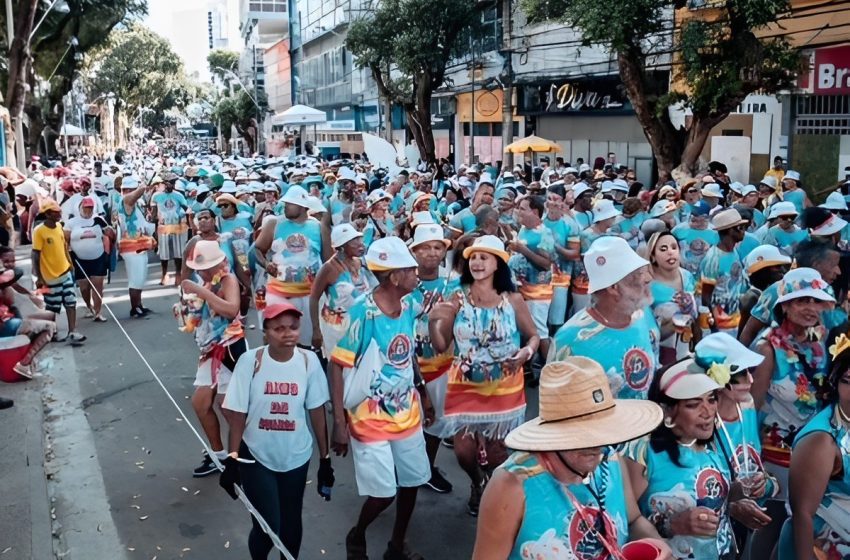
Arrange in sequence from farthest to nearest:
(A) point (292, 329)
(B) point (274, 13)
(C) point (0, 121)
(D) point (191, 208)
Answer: (B) point (274, 13)
(C) point (0, 121)
(D) point (191, 208)
(A) point (292, 329)

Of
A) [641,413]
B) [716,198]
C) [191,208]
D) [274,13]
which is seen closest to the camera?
[641,413]

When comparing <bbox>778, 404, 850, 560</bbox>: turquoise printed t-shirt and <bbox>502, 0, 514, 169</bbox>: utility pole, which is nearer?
<bbox>778, 404, 850, 560</bbox>: turquoise printed t-shirt

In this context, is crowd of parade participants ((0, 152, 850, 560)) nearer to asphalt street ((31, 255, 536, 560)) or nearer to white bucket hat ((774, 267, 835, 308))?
white bucket hat ((774, 267, 835, 308))

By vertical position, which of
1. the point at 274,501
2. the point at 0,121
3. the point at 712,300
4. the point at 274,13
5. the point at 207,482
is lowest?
the point at 207,482

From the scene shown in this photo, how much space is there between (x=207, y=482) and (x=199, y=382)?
0.82 meters

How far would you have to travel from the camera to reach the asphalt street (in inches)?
A: 227

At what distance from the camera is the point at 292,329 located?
4.74 meters

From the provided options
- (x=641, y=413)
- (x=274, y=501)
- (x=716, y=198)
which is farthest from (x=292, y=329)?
(x=716, y=198)

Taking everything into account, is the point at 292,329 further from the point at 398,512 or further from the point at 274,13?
the point at 274,13

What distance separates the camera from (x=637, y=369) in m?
4.44

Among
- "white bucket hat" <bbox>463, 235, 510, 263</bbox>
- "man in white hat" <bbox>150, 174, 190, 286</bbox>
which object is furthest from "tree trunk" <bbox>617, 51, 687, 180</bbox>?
"white bucket hat" <bbox>463, 235, 510, 263</bbox>

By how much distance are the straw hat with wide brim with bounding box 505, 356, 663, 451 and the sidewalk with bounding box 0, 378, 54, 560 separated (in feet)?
13.0

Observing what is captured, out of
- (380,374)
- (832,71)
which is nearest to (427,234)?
(380,374)

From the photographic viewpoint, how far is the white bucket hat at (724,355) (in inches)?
140
